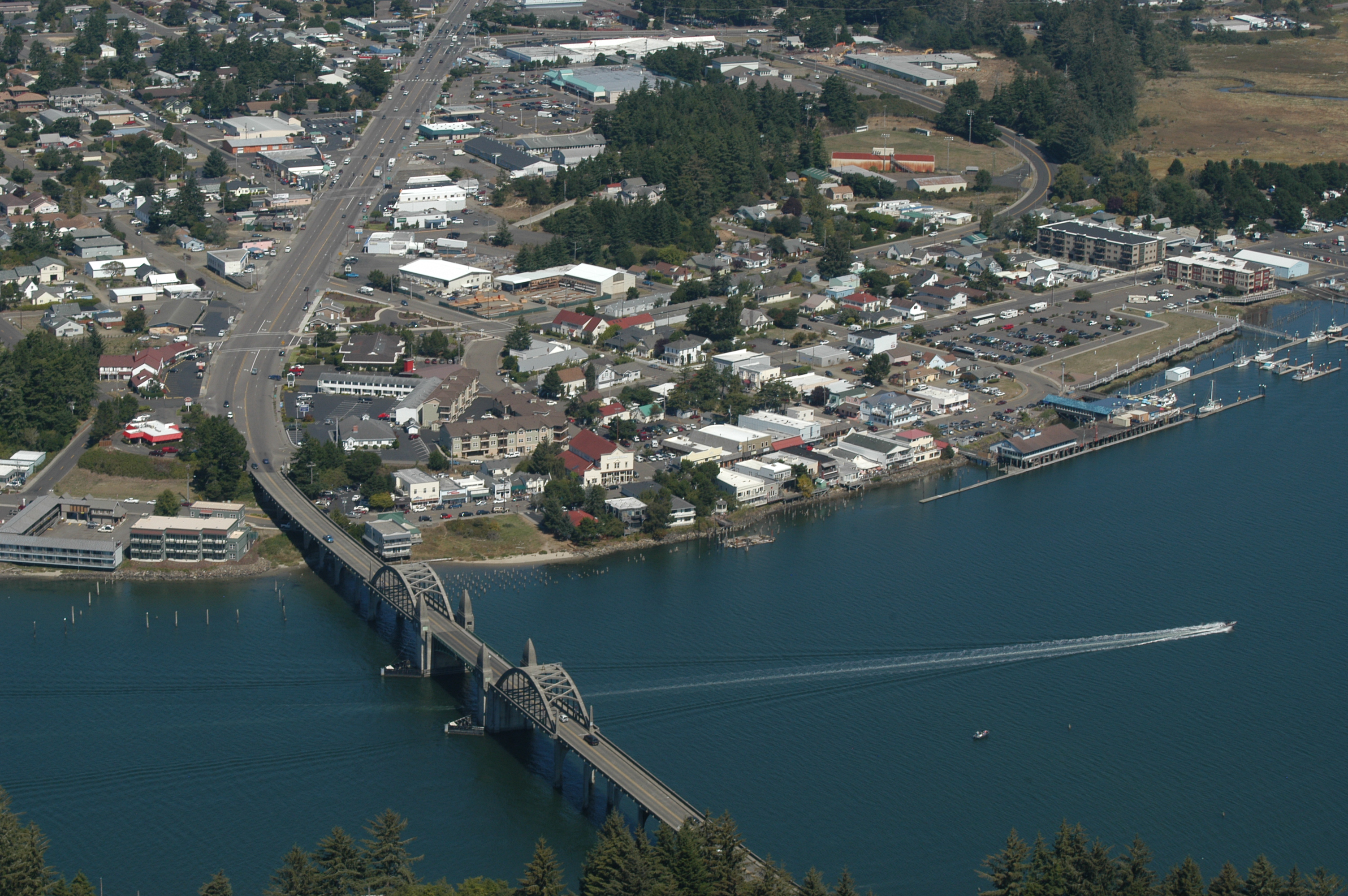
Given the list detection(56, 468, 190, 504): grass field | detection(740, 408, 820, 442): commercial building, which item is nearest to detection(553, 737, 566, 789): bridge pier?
detection(56, 468, 190, 504): grass field

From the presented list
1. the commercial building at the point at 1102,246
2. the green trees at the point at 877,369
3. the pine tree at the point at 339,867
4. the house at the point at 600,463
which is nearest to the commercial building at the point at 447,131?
the commercial building at the point at 1102,246

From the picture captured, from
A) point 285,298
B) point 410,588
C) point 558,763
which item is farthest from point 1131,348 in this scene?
point 558,763

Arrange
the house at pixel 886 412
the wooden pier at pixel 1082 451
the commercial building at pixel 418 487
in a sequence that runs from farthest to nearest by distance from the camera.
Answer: the house at pixel 886 412 → the wooden pier at pixel 1082 451 → the commercial building at pixel 418 487

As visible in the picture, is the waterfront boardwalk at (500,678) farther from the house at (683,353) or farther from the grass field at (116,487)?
the house at (683,353)

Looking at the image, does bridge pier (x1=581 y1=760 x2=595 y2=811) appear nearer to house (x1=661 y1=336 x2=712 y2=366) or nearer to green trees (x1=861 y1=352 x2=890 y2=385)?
green trees (x1=861 y1=352 x2=890 y2=385)

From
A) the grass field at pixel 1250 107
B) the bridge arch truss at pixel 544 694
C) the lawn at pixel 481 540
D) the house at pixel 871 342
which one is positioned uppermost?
the grass field at pixel 1250 107

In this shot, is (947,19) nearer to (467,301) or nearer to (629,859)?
(467,301)
